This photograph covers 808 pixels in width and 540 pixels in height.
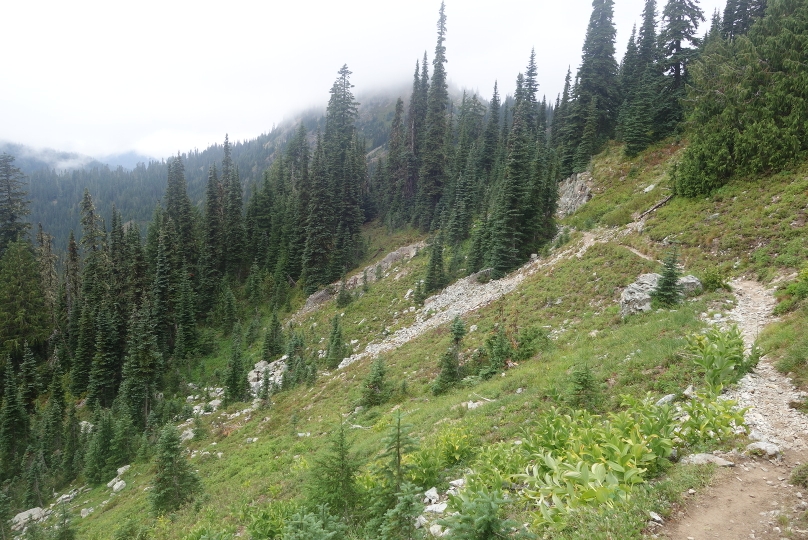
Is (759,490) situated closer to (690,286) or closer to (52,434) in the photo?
(690,286)

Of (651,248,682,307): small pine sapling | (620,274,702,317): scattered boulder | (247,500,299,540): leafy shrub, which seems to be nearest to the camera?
(247,500,299,540): leafy shrub

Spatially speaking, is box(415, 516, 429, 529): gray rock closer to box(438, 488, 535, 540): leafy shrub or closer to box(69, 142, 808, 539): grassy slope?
box(69, 142, 808, 539): grassy slope

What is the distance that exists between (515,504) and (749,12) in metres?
54.4

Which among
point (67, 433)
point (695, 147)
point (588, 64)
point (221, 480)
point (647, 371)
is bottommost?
point (67, 433)

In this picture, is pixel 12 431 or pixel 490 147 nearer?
pixel 12 431

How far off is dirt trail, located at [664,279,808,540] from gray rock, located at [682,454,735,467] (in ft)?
0.36

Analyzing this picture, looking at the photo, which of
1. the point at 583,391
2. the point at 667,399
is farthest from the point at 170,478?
the point at 667,399

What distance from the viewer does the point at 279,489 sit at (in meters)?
11.7

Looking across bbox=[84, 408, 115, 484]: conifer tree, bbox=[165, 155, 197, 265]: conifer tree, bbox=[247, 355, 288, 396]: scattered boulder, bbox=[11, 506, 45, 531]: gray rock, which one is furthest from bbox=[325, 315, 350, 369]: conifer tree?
bbox=[165, 155, 197, 265]: conifer tree

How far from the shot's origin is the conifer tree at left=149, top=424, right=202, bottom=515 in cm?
1330

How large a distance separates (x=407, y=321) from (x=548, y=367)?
18.3m

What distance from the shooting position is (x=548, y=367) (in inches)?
520

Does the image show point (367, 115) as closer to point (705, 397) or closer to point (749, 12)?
point (749, 12)

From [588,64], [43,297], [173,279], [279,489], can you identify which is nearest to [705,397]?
[279,489]
